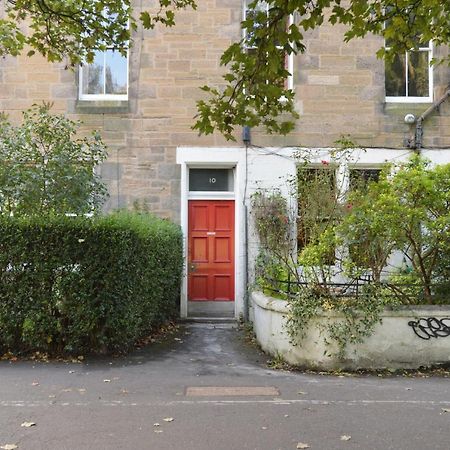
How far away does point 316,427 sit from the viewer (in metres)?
4.91

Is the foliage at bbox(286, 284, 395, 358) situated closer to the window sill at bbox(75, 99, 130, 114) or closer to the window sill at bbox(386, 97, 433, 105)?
the window sill at bbox(386, 97, 433, 105)

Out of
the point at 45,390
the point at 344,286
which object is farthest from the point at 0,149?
the point at 344,286

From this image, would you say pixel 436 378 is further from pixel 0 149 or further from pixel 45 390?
pixel 0 149

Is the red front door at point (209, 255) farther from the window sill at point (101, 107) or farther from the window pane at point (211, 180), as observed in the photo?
the window sill at point (101, 107)

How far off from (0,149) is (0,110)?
9.63 ft

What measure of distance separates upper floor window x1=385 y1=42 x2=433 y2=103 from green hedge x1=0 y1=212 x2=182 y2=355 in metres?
6.40

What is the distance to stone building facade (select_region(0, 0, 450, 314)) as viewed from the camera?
10.5 metres

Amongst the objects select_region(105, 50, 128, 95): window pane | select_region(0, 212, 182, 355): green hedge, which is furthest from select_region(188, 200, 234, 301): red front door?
select_region(0, 212, 182, 355): green hedge

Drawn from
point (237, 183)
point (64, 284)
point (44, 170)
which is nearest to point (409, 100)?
point (237, 183)

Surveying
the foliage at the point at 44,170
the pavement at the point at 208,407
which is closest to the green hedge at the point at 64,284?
the pavement at the point at 208,407

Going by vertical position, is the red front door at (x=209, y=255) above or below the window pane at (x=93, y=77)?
below

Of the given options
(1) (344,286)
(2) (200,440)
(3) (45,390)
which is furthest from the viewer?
(1) (344,286)

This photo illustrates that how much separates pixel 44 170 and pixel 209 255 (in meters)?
3.87

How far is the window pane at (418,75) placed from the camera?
10812 mm
